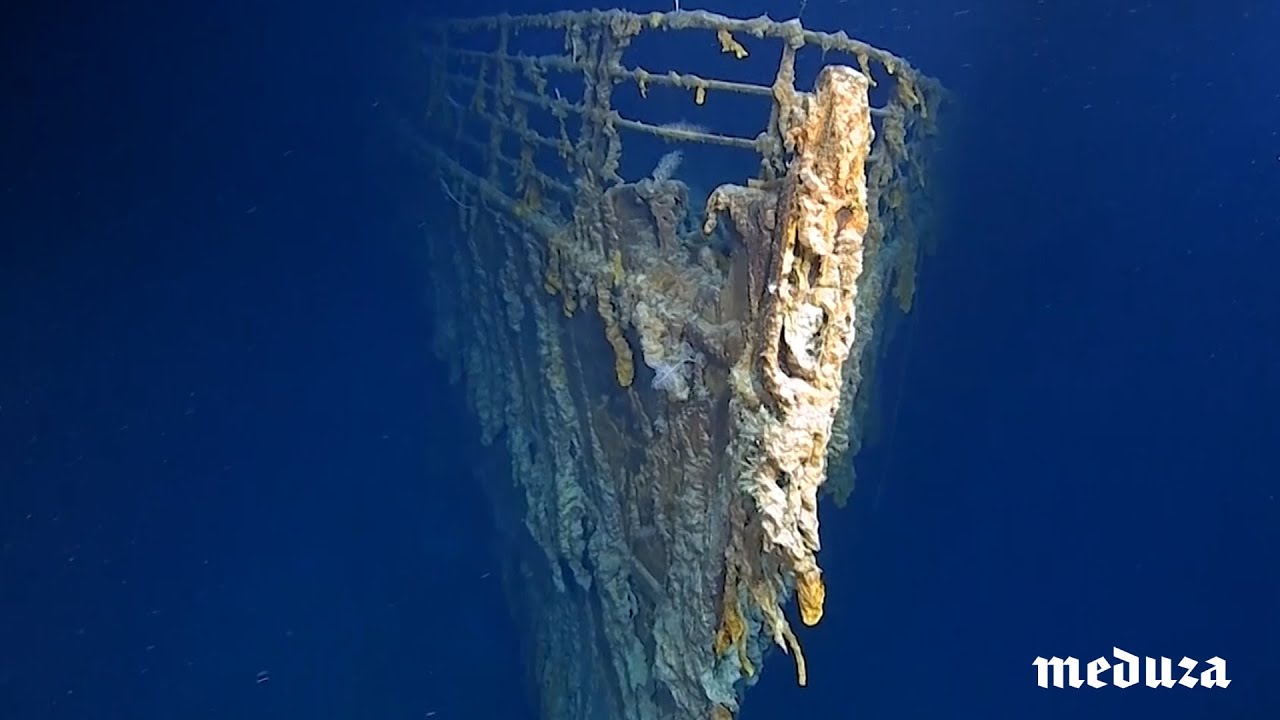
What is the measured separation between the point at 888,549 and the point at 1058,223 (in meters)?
0.86

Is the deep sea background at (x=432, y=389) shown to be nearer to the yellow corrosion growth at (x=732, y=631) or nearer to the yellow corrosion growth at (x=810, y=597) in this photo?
the yellow corrosion growth at (x=732, y=631)

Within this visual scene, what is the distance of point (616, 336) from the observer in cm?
178

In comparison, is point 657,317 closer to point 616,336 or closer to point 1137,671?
point 616,336

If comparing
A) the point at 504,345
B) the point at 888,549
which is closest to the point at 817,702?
the point at 888,549

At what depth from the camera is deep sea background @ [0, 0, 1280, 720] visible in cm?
173

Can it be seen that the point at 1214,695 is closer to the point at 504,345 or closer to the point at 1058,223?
the point at 1058,223

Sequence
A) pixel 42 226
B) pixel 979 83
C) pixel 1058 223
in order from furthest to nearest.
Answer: pixel 1058 223 < pixel 979 83 < pixel 42 226

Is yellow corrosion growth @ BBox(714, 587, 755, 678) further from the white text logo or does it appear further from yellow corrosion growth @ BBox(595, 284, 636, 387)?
the white text logo

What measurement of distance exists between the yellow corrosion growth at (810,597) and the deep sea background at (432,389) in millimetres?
939

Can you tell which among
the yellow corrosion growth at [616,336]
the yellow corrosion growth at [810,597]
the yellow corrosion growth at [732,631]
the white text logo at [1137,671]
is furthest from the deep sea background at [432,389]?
the yellow corrosion growth at [810,597]

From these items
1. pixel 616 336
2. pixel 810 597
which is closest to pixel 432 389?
pixel 616 336

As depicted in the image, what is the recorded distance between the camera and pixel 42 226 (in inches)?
65.3

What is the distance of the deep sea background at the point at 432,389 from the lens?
1.73 m

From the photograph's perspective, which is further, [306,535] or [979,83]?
[979,83]
